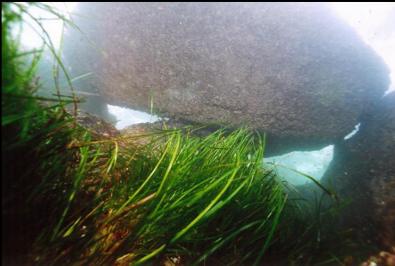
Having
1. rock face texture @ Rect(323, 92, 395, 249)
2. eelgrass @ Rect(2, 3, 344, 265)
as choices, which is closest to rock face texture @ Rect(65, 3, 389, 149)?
rock face texture @ Rect(323, 92, 395, 249)

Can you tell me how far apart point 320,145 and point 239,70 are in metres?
3.33

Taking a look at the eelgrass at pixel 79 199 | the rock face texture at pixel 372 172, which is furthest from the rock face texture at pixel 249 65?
the eelgrass at pixel 79 199

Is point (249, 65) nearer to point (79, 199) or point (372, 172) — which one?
point (372, 172)

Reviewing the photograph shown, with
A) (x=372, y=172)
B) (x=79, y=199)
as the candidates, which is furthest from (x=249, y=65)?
(x=79, y=199)

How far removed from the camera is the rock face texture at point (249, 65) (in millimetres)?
6609

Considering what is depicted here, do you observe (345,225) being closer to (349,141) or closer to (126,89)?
(349,141)

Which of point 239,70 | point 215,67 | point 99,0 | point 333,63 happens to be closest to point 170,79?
point 215,67

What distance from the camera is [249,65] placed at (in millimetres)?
6570

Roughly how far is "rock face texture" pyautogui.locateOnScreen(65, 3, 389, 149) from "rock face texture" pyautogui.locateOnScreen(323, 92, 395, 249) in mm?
520

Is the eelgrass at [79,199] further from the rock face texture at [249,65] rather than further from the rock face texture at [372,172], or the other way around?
the rock face texture at [249,65]

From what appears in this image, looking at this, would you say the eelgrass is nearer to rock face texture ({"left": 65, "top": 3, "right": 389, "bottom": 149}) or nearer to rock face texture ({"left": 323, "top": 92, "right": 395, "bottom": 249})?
rock face texture ({"left": 323, "top": 92, "right": 395, "bottom": 249})

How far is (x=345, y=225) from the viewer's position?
4938 millimetres

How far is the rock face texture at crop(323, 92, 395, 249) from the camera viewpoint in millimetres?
4117

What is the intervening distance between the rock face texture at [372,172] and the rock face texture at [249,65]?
520 millimetres
